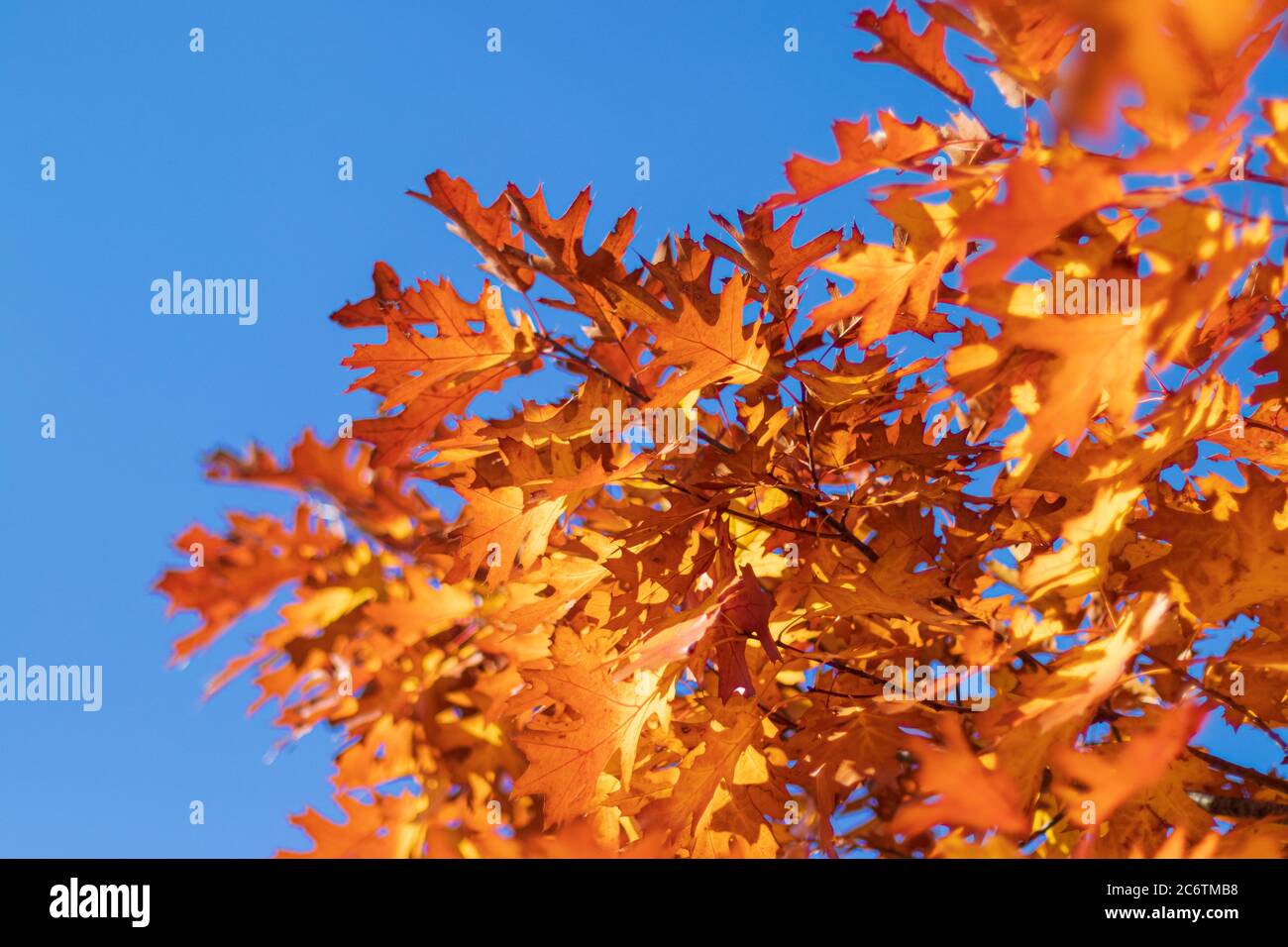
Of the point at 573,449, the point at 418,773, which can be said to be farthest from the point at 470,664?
the point at 573,449

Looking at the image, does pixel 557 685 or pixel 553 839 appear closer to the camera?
pixel 553 839

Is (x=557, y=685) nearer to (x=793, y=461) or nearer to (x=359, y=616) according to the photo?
(x=793, y=461)

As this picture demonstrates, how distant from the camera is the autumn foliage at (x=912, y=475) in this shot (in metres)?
1.12

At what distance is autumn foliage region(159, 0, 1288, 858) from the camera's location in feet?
3.68

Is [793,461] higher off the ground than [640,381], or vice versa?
[640,381]

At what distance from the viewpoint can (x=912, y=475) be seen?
1827mm

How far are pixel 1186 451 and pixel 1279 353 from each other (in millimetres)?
188

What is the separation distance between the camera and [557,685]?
1.61 metres

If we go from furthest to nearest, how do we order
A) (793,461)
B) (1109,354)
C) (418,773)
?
(418,773) → (793,461) → (1109,354)

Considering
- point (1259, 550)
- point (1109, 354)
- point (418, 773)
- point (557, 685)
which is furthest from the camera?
point (418, 773)

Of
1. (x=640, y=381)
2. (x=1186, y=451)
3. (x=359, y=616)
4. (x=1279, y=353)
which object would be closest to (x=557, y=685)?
(x=640, y=381)

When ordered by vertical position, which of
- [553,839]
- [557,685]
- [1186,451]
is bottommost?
[553,839]
